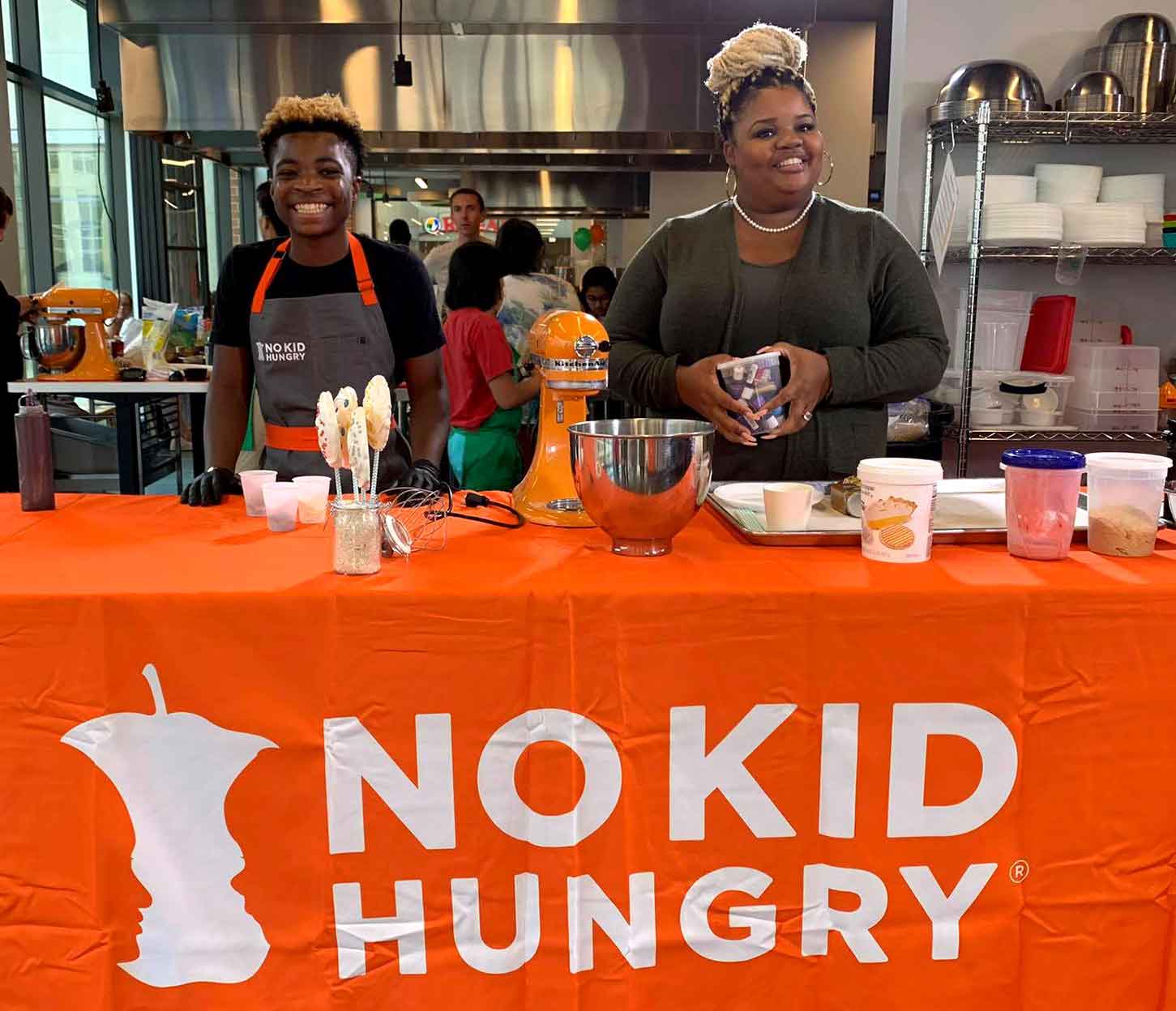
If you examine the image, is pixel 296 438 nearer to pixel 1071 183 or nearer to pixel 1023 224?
pixel 1023 224

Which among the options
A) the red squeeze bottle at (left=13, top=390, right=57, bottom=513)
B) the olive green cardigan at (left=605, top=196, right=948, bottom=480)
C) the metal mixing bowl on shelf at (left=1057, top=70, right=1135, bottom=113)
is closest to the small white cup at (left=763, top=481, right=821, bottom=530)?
the olive green cardigan at (left=605, top=196, right=948, bottom=480)

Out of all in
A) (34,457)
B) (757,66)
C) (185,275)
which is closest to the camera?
(34,457)

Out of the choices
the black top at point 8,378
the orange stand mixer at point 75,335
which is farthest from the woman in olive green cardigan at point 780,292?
the orange stand mixer at point 75,335

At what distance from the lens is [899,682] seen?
53.8 inches

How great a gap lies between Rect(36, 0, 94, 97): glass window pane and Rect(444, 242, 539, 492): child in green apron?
5330 millimetres

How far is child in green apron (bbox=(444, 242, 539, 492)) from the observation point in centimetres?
393

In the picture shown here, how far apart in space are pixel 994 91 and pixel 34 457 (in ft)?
11.5

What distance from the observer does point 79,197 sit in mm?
8516

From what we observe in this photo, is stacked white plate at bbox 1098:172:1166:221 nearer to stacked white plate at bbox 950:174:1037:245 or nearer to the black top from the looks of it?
stacked white plate at bbox 950:174:1037:245

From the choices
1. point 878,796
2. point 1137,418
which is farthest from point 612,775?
point 1137,418

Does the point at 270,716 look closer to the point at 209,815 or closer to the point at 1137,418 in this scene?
the point at 209,815

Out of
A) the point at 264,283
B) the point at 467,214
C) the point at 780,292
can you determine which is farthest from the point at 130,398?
the point at 780,292

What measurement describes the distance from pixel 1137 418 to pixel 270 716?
371cm

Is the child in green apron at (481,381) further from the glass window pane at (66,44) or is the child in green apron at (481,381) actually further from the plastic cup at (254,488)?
the glass window pane at (66,44)
